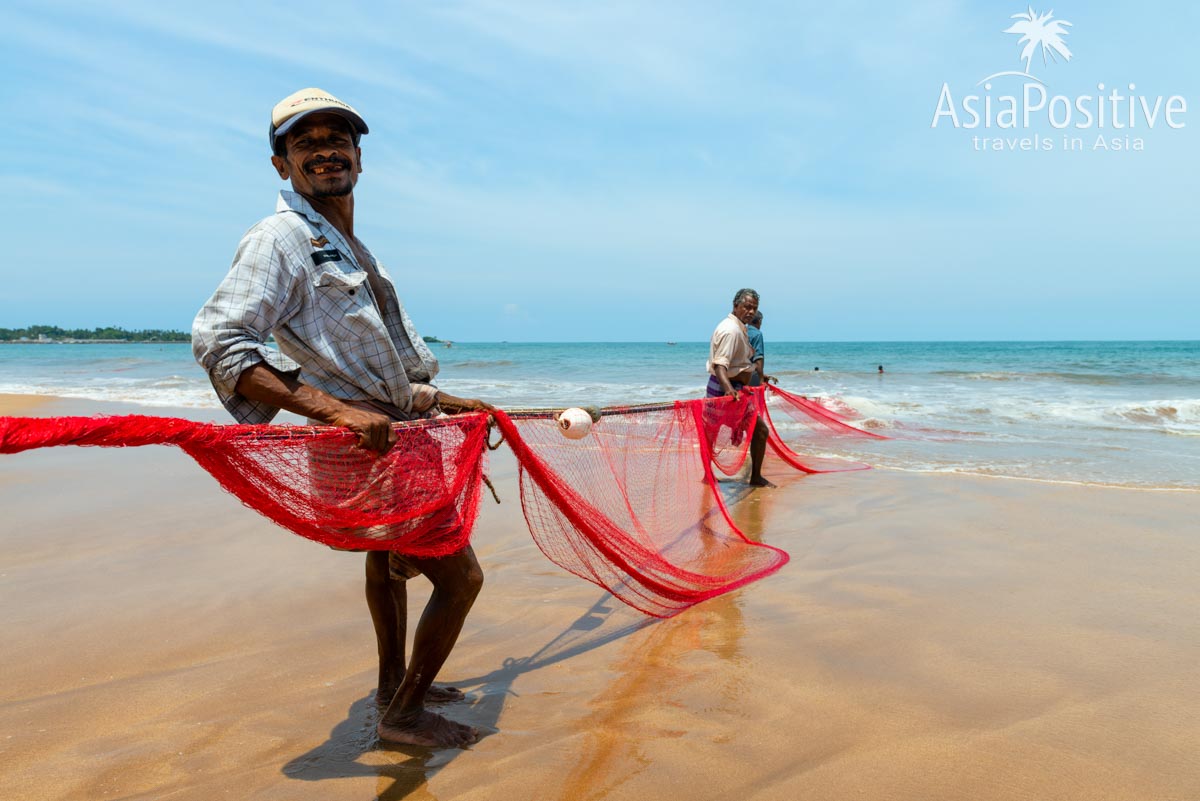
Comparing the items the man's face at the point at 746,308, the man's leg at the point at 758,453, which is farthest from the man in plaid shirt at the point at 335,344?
the man's face at the point at 746,308

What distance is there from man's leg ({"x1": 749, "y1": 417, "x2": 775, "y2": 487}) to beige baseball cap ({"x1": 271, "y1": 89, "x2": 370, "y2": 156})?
208 inches

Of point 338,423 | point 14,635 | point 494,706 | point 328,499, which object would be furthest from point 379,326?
point 14,635

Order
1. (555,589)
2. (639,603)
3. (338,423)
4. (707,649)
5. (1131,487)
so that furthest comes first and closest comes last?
(1131,487)
(555,589)
(639,603)
(707,649)
(338,423)

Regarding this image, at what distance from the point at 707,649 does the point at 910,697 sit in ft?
2.68

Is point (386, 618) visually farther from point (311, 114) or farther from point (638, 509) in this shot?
point (638, 509)

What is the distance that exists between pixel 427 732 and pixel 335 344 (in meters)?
1.23

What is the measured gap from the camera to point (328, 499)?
221cm

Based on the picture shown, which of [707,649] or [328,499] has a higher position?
[328,499]

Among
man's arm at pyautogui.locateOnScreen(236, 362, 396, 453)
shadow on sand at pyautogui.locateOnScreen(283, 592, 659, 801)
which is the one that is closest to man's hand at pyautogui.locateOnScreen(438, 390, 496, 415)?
man's arm at pyautogui.locateOnScreen(236, 362, 396, 453)

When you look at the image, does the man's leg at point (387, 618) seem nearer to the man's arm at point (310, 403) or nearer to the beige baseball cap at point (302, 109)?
the man's arm at point (310, 403)

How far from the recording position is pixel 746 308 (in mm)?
7082

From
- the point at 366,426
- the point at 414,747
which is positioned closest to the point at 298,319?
the point at 366,426

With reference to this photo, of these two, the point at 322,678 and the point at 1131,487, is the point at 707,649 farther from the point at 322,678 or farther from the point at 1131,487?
the point at 1131,487

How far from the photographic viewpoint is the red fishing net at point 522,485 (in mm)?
2008
